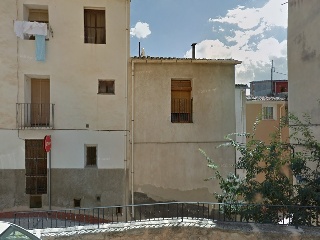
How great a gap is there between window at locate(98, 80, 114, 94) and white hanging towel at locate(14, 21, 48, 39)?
10.2 ft

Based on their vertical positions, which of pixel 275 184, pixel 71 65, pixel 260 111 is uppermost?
pixel 71 65

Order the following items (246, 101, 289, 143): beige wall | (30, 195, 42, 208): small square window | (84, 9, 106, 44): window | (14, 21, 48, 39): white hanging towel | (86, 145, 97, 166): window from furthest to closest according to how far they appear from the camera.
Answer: (246, 101, 289, 143): beige wall < (84, 9, 106, 44): window < (86, 145, 97, 166): window < (30, 195, 42, 208): small square window < (14, 21, 48, 39): white hanging towel

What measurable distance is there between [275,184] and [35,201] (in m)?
9.57

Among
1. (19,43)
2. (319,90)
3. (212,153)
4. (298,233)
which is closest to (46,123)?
(19,43)

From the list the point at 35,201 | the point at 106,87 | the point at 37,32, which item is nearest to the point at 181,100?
the point at 106,87

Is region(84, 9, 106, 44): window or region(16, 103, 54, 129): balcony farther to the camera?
region(84, 9, 106, 44): window

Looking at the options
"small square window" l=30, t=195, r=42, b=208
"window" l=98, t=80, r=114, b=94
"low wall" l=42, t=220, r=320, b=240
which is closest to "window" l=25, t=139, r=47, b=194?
"small square window" l=30, t=195, r=42, b=208

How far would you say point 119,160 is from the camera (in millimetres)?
10359

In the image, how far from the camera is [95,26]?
10797 mm

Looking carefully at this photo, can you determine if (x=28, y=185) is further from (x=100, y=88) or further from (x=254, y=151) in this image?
(x=254, y=151)

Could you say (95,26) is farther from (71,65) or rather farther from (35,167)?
(35,167)

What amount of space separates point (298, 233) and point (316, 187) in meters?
1.38

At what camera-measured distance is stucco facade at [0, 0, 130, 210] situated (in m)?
9.88

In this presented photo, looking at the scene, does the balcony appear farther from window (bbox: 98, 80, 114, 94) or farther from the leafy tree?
the leafy tree
